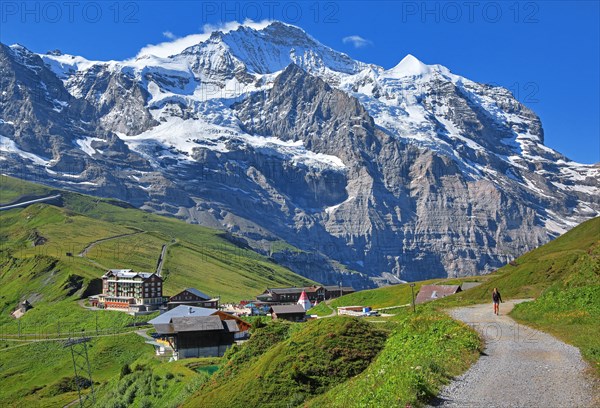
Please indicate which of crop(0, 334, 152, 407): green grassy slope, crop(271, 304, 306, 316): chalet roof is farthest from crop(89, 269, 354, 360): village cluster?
crop(0, 334, 152, 407): green grassy slope

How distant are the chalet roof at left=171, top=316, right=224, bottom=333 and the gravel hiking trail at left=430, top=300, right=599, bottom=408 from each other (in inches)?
2026

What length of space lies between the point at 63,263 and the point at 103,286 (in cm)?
2595

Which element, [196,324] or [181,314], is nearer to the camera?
[196,324]

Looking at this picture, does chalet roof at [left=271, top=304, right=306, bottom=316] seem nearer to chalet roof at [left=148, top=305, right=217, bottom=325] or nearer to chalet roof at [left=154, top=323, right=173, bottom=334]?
chalet roof at [left=148, top=305, right=217, bottom=325]

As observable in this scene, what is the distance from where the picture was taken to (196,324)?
259ft

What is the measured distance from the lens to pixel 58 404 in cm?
7962

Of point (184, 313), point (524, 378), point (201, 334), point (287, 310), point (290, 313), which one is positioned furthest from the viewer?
point (287, 310)

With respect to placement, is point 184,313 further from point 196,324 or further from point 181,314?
point 196,324

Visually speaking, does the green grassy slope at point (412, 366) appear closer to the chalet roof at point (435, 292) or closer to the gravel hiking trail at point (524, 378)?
the gravel hiking trail at point (524, 378)

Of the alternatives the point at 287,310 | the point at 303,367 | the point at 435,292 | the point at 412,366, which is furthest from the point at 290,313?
the point at 412,366

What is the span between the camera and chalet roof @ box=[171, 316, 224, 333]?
7775cm

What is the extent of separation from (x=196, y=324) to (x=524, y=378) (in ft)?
199

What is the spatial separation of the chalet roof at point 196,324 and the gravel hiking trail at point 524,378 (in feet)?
169

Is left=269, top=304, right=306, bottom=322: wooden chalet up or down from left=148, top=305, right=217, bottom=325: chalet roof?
→ down
